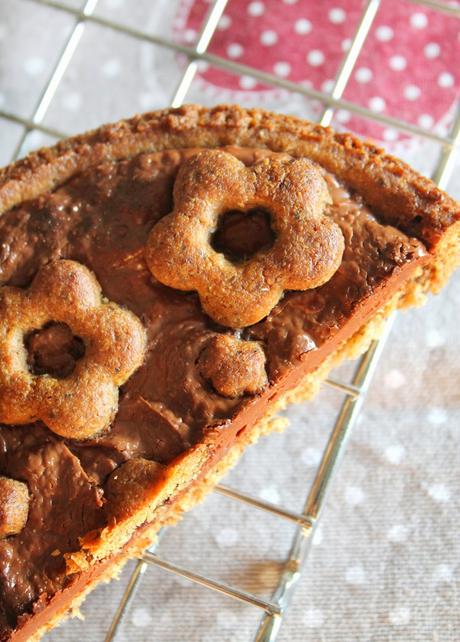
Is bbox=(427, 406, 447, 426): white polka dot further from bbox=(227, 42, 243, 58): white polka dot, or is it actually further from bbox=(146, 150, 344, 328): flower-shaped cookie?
bbox=(227, 42, 243, 58): white polka dot

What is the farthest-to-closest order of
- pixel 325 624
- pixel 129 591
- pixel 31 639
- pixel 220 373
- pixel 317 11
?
pixel 317 11 → pixel 325 624 → pixel 129 591 → pixel 31 639 → pixel 220 373

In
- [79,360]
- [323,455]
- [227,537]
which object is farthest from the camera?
[227,537]

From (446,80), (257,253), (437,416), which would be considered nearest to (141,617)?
(437,416)

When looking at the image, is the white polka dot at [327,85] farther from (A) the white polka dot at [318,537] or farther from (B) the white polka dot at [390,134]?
(A) the white polka dot at [318,537]

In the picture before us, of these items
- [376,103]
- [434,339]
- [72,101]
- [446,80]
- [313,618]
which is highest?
[446,80]

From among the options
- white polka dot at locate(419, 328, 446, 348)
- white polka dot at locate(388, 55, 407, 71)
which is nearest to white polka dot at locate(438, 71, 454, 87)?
white polka dot at locate(388, 55, 407, 71)

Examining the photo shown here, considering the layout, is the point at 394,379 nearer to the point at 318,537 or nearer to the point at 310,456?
the point at 310,456

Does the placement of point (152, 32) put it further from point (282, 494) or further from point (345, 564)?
point (345, 564)

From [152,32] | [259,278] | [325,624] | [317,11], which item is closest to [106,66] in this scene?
[152,32]
